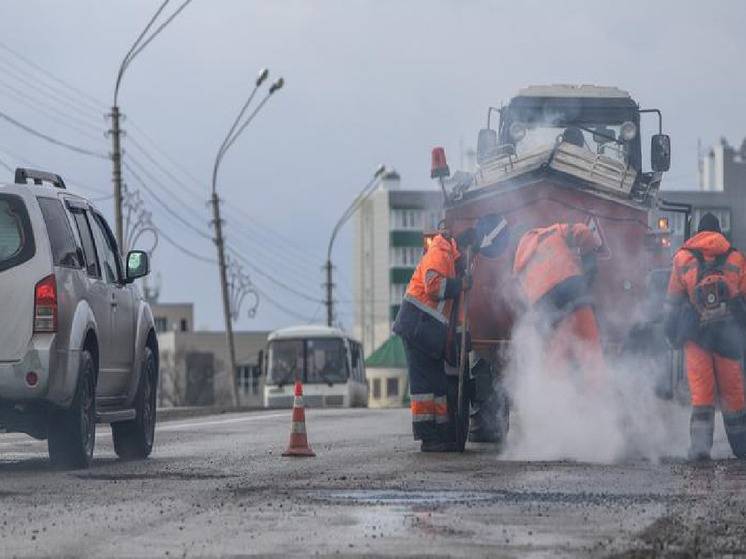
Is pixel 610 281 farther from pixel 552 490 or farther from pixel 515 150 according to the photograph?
pixel 552 490

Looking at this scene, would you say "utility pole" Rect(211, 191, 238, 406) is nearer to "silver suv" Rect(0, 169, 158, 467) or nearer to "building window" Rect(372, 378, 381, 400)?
"silver suv" Rect(0, 169, 158, 467)

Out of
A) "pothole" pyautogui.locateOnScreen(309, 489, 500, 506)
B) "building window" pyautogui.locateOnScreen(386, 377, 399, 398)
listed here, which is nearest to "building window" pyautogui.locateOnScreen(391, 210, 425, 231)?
"building window" pyautogui.locateOnScreen(386, 377, 399, 398)

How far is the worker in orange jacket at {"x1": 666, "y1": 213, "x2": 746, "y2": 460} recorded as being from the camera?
49.1 ft

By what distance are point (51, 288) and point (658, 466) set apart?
4414 mm

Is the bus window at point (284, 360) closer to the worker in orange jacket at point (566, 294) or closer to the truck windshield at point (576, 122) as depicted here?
the truck windshield at point (576, 122)

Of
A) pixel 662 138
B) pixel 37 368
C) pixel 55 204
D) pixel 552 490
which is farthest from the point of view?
pixel 662 138

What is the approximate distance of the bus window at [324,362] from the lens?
47.7 m

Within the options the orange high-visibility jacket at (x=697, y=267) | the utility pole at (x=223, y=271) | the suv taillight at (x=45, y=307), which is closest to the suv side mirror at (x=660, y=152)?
the orange high-visibility jacket at (x=697, y=267)

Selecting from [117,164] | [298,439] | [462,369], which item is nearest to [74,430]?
[298,439]

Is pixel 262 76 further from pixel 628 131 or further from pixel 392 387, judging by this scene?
pixel 392 387

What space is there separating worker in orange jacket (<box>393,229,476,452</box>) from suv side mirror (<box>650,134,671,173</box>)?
3961mm

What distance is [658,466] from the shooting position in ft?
45.3

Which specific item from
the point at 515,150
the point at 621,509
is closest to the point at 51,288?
the point at 621,509

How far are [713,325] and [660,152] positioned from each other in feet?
14.8
